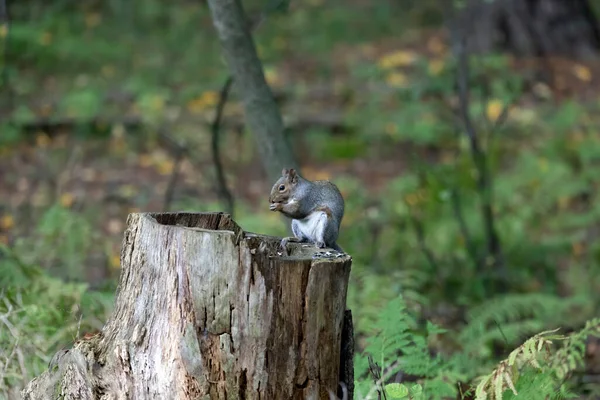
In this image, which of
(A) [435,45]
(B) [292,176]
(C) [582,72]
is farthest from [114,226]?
(C) [582,72]

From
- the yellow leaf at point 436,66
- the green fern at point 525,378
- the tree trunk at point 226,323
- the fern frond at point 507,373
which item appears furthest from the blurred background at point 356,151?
the tree trunk at point 226,323

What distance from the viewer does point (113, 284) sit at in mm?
5828

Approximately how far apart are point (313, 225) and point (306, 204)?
0.11m

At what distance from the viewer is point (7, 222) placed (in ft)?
25.6

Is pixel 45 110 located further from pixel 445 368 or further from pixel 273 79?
pixel 445 368

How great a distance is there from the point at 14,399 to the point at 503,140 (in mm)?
7500

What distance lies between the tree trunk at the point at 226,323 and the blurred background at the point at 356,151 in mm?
870

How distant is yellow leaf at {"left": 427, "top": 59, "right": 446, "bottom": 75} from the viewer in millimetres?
10086

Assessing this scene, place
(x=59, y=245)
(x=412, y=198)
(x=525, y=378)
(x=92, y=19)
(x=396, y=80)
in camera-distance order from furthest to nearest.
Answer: (x=92, y=19) < (x=396, y=80) < (x=412, y=198) < (x=59, y=245) < (x=525, y=378)

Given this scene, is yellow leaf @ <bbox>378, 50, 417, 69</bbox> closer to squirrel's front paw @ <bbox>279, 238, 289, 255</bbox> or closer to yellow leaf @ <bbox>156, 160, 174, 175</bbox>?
yellow leaf @ <bbox>156, 160, 174, 175</bbox>

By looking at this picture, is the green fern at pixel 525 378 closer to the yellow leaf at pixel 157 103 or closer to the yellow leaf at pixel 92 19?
the yellow leaf at pixel 157 103

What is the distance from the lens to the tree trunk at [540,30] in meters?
11.8

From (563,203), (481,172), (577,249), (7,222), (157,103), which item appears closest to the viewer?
(481,172)

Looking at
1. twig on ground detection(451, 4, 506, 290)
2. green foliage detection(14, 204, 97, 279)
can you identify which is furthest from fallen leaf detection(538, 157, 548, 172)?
green foliage detection(14, 204, 97, 279)
